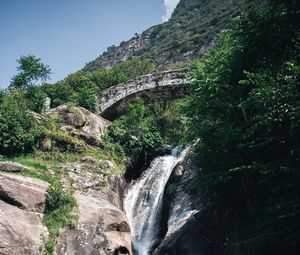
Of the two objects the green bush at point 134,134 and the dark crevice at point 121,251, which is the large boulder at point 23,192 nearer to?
the dark crevice at point 121,251

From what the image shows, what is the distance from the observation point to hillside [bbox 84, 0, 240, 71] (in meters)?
84.1

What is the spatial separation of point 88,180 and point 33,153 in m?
3.67

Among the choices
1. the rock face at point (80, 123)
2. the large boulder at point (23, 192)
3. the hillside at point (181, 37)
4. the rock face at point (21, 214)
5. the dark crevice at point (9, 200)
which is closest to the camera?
the rock face at point (21, 214)

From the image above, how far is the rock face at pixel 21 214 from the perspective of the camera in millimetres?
12664

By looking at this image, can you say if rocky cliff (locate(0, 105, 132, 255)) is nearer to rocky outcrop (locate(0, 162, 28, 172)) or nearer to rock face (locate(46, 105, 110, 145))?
rocky outcrop (locate(0, 162, 28, 172))

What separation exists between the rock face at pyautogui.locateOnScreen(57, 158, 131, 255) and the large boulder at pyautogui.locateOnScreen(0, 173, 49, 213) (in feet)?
4.93

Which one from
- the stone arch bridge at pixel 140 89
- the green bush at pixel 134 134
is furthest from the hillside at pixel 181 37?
the green bush at pixel 134 134

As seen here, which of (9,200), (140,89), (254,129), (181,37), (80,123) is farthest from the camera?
(181,37)

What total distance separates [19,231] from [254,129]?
8.23m

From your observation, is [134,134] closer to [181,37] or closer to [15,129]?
[15,129]

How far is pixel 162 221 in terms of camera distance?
59.6 feet

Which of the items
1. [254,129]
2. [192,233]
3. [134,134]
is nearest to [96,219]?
[192,233]

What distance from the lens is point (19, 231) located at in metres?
13.1

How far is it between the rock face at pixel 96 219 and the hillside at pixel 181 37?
6069 centimetres
